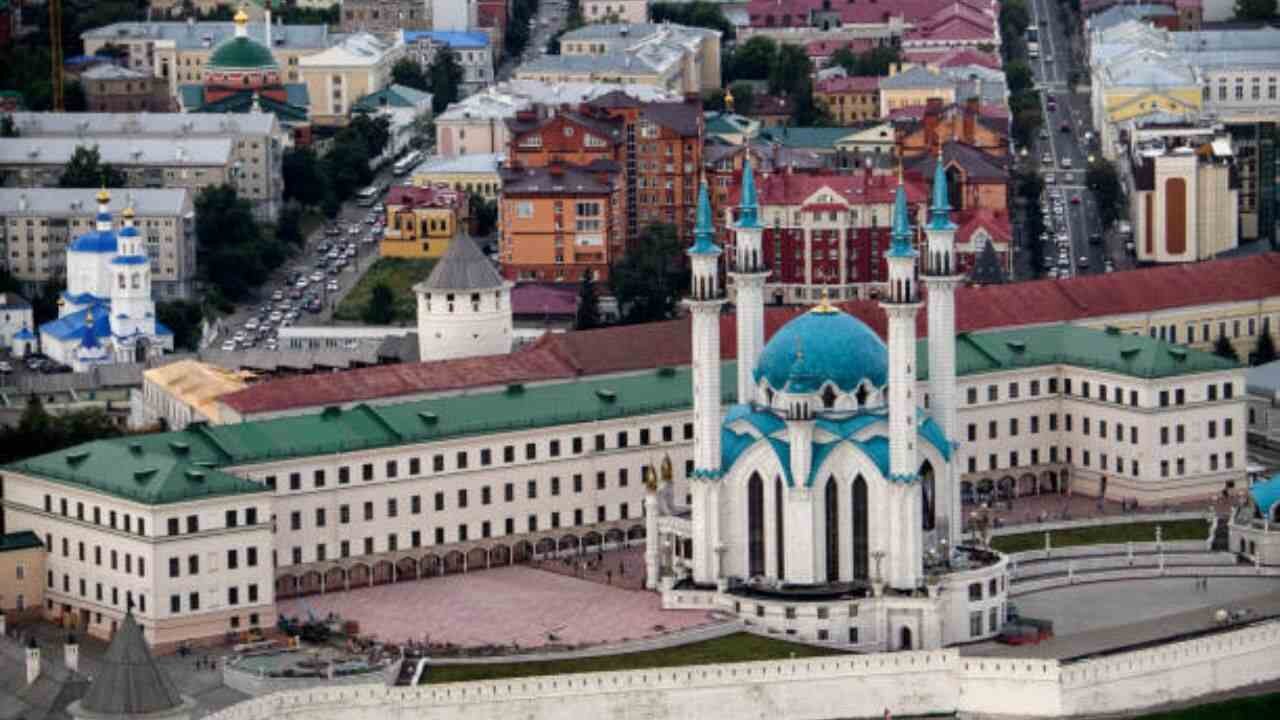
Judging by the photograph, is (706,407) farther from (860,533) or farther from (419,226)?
(419,226)

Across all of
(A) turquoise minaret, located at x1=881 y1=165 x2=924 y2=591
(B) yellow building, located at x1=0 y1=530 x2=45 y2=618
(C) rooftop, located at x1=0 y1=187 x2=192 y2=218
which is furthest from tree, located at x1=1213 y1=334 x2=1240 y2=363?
(B) yellow building, located at x1=0 y1=530 x2=45 y2=618

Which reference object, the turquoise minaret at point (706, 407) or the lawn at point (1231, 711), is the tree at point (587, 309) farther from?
the lawn at point (1231, 711)

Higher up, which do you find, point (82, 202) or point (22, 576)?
point (82, 202)

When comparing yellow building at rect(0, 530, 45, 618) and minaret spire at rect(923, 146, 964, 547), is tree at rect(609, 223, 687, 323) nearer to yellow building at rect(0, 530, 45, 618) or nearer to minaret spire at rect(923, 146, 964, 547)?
minaret spire at rect(923, 146, 964, 547)

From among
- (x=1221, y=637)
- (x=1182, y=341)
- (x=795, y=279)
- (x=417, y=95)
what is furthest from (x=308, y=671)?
(x=417, y=95)

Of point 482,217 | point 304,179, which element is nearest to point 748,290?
point 482,217

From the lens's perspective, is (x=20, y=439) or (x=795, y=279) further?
(x=795, y=279)

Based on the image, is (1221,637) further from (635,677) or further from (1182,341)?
(1182,341)
